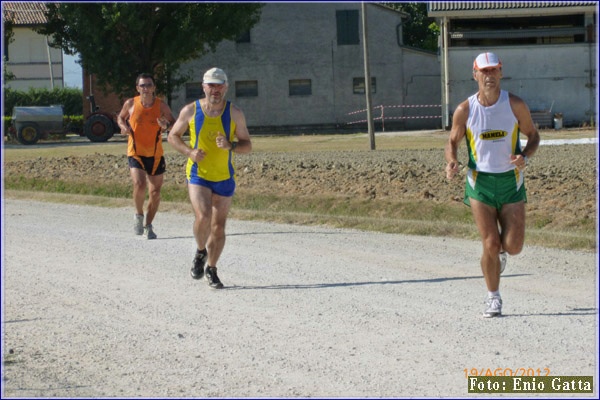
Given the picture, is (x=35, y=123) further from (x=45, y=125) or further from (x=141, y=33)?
(x=141, y=33)

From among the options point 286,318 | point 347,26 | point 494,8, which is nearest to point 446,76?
point 494,8

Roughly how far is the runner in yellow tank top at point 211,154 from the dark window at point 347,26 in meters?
48.7

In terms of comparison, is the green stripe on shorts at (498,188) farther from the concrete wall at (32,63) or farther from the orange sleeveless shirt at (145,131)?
the concrete wall at (32,63)

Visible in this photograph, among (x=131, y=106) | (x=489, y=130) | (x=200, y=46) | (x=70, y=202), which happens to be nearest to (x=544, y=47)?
(x=200, y=46)

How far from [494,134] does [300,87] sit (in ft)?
167

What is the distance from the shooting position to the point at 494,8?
Result: 49.3 meters

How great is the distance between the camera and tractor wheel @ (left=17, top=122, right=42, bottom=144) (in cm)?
4662

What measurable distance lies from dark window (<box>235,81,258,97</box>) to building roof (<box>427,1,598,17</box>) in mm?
13049

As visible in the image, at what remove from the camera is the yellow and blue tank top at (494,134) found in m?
8.55

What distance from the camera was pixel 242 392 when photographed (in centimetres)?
667

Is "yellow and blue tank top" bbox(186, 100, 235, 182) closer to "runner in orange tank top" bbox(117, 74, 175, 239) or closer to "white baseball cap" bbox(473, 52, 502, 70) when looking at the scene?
"white baseball cap" bbox(473, 52, 502, 70)

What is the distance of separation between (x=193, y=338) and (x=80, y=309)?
1.66 m

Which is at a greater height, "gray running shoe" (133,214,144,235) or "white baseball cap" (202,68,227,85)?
"white baseball cap" (202,68,227,85)

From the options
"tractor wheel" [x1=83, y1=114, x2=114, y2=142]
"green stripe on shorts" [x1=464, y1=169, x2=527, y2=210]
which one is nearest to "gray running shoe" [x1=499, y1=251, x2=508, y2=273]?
"green stripe on shorts" [x1=464, y1=169, x2=527, y2=210]
